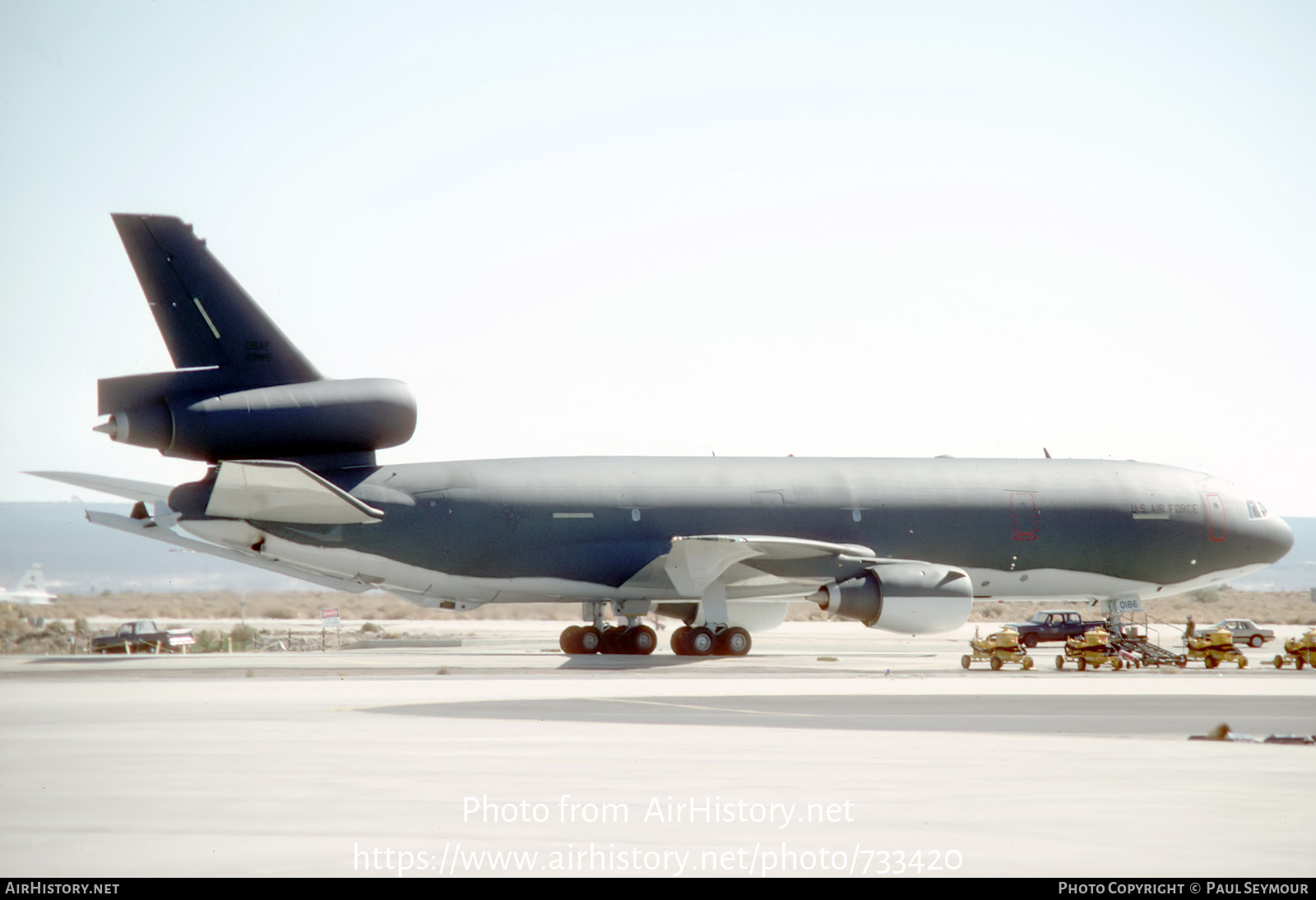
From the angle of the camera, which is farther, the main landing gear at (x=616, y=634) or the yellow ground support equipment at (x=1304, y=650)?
the main landing gear at (x=616, y=634)

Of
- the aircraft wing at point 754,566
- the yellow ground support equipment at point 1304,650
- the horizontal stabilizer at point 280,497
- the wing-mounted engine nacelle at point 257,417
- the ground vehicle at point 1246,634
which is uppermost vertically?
the wing-mounted engine nacelle at point 257,417

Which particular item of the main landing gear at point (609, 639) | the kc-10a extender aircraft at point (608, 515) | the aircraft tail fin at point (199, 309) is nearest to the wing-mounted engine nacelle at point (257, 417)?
the kc-10a extender aircraft at point (608, 515)

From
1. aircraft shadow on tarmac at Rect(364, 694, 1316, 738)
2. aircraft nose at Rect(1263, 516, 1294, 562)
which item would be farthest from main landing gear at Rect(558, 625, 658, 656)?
aircraft nose at Rect(1263, 516, 1294, 562)

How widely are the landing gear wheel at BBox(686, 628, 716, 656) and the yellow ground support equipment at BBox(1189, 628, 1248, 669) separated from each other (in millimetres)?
10479

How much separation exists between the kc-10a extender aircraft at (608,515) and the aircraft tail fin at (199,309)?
4 cm

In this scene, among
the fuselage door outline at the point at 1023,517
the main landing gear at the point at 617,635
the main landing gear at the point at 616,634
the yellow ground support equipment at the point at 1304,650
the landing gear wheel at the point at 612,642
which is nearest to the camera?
the yellow ground support equipment at the point at 1304,650

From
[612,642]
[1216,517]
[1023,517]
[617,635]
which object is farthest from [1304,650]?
[612,642]

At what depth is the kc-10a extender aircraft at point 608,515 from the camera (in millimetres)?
26797

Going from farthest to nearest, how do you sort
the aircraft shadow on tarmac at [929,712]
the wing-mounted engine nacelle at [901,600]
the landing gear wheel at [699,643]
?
the landing gear wheel at [699,643]
the wing-mounted engine nacelle at [901,600]
the aircraft shadow on tarmac at [929,712]

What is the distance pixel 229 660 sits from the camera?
2830 cm

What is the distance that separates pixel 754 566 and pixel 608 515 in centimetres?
353

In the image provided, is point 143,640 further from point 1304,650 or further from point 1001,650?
point 1304,650

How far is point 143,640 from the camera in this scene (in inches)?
1476

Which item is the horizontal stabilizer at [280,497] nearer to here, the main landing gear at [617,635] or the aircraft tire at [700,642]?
the main landing gear at [617,635]
